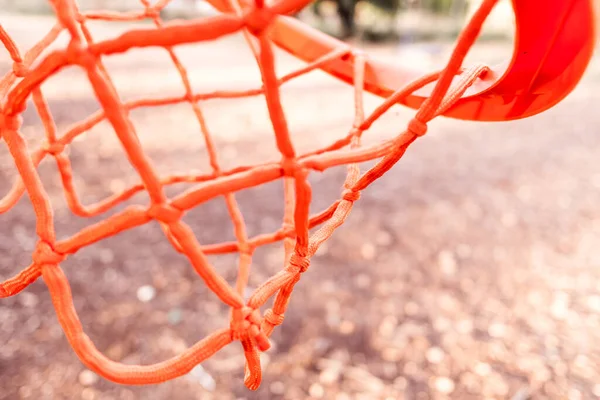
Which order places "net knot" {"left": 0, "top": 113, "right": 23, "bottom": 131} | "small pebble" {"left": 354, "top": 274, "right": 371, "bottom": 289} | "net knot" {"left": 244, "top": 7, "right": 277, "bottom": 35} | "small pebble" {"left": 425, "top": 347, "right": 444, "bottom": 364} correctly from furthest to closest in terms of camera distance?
"small pebble" {"left": 354, "top": 274, "right": 371, "bottom": 289} → "small pebble" {"left": 425, "top": 347, "right": 444, "bottom": 364} → "net knot" {"left": 0, "top": 113, "right": 23, "bottom": 131} → "net knot" {"left": 244, "top": 7, "right": 277, "bottom": 35}

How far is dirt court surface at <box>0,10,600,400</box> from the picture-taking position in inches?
51.4

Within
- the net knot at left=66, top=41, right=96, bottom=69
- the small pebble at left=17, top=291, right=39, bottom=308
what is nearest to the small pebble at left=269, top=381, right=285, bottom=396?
the small pebble at left=17, top=291, right=39, bottom=308

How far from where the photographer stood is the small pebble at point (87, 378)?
49.0 inches

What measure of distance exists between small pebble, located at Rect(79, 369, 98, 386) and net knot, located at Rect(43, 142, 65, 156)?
662 millimetres

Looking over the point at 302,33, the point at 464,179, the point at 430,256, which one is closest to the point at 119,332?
the point at 302,33

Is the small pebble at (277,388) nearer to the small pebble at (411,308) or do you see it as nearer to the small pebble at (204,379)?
the small pebble at (204,379)

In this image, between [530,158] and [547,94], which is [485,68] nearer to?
[547,94]

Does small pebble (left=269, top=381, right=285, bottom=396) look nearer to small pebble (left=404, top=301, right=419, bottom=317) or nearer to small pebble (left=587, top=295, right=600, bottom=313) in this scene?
small pebble (left=404, top=301, right=419, bottom=317)

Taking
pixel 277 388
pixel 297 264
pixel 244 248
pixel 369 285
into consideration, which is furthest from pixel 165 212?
pixel 369 285

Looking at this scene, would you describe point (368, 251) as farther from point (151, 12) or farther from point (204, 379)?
point (151, 12)

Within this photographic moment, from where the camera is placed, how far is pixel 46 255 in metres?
0.61

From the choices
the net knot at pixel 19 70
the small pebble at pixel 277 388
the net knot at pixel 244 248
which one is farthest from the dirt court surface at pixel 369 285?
the net knot at pixel 19 70

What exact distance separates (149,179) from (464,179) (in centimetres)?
238

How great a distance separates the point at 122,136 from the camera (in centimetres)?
53
